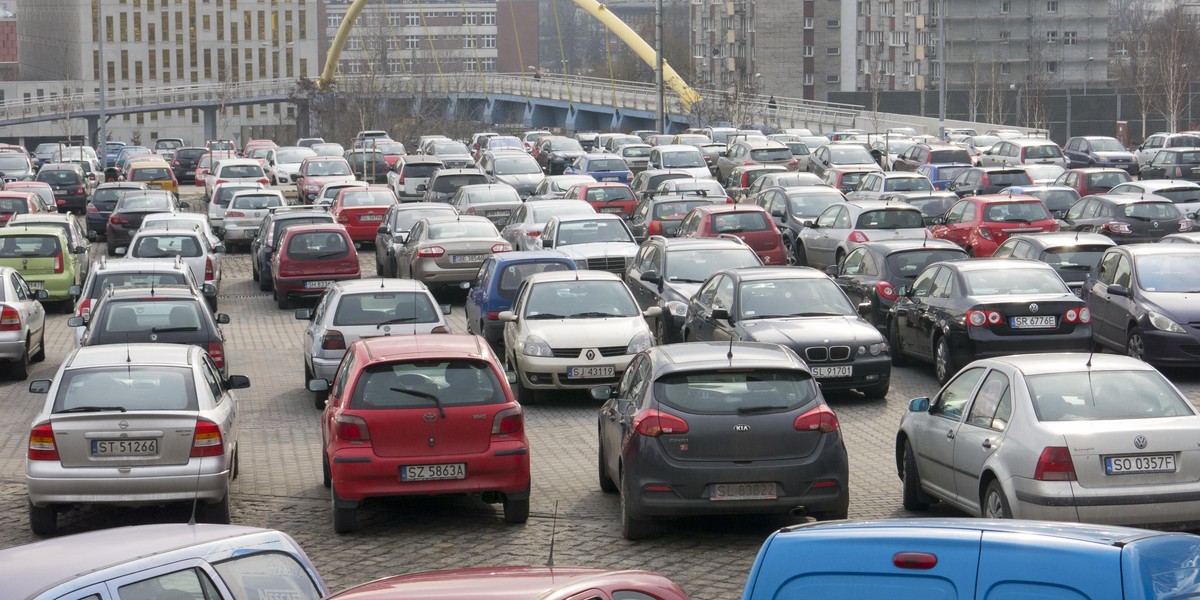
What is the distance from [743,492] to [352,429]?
275 cm

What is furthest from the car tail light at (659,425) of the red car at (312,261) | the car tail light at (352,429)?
the red car at (312,261)

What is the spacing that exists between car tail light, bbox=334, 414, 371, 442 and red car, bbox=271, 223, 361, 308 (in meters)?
16.2

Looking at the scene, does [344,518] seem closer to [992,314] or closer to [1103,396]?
[1103,396]

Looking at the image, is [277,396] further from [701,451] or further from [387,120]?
[387,120]

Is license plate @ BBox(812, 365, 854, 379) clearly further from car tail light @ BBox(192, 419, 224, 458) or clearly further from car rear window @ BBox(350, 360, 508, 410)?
car tail light @ BBox(192, 419, 224, 458)

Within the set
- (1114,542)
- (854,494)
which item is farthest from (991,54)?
(1114,542)

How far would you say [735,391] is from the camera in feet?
36.9

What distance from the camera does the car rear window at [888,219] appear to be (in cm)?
2842

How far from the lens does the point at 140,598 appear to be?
6.11m

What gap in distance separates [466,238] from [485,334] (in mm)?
6600

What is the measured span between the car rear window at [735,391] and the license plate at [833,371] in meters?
5.87

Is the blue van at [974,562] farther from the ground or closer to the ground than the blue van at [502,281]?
farther from the ground

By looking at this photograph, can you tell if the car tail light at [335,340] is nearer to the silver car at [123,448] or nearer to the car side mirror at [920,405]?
the silver car at [123,448]

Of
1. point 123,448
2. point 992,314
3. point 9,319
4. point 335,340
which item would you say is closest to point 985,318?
point 992,314
